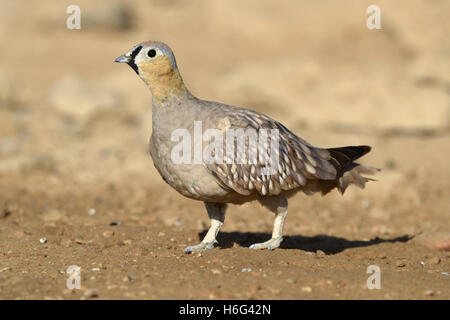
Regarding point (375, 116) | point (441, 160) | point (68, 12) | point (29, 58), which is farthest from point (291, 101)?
point (68, 12)

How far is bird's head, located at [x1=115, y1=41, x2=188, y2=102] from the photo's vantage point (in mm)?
7125

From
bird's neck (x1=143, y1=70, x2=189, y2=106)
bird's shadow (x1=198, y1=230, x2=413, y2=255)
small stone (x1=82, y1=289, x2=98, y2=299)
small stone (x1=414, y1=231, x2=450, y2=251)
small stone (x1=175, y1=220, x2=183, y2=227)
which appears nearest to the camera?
small stone (x1=82, y1=289, x2=98, y2=299)

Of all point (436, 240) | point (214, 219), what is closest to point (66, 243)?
point (214, 219)

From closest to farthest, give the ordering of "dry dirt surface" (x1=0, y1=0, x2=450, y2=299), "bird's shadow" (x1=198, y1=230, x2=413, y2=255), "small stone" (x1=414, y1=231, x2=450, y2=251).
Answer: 1. "dry dirt surface" (x1=0, y1=0, x2=450, y2=299)
2. "bird's shadow" (x1=198, y1=230, x2=413, y2=255)
3. "small stone" (x1=414, y1=231, x2=450, y2=251)

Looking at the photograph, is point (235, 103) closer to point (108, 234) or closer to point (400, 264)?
point (108, 234)

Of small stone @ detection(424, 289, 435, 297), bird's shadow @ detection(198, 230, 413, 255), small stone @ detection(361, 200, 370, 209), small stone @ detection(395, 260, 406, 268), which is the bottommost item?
small stone @ detection(424, 289, 435, 297)

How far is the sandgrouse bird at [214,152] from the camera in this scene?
22.9ft

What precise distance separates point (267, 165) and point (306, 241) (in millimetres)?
1970

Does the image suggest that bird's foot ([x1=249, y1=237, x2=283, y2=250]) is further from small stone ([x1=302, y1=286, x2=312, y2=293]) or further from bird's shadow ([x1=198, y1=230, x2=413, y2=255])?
small stone ([x1=302, y1=286, x2=312, y2=293])

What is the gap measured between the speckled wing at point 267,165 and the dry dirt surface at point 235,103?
2.34 ft

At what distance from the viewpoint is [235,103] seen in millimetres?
16859

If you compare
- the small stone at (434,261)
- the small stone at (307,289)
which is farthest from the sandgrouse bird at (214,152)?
the small stone at (307,289)

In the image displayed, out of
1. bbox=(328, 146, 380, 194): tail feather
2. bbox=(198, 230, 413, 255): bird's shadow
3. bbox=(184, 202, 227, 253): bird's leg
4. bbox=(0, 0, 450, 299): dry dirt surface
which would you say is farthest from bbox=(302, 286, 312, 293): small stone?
bbox=(328, 146, 380, 194): tail feather

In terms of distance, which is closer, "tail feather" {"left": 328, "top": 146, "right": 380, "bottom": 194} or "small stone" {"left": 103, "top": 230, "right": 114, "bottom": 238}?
"tail feather" {"left": 328, "top": 146, "right": 380, "bottom": 194}
